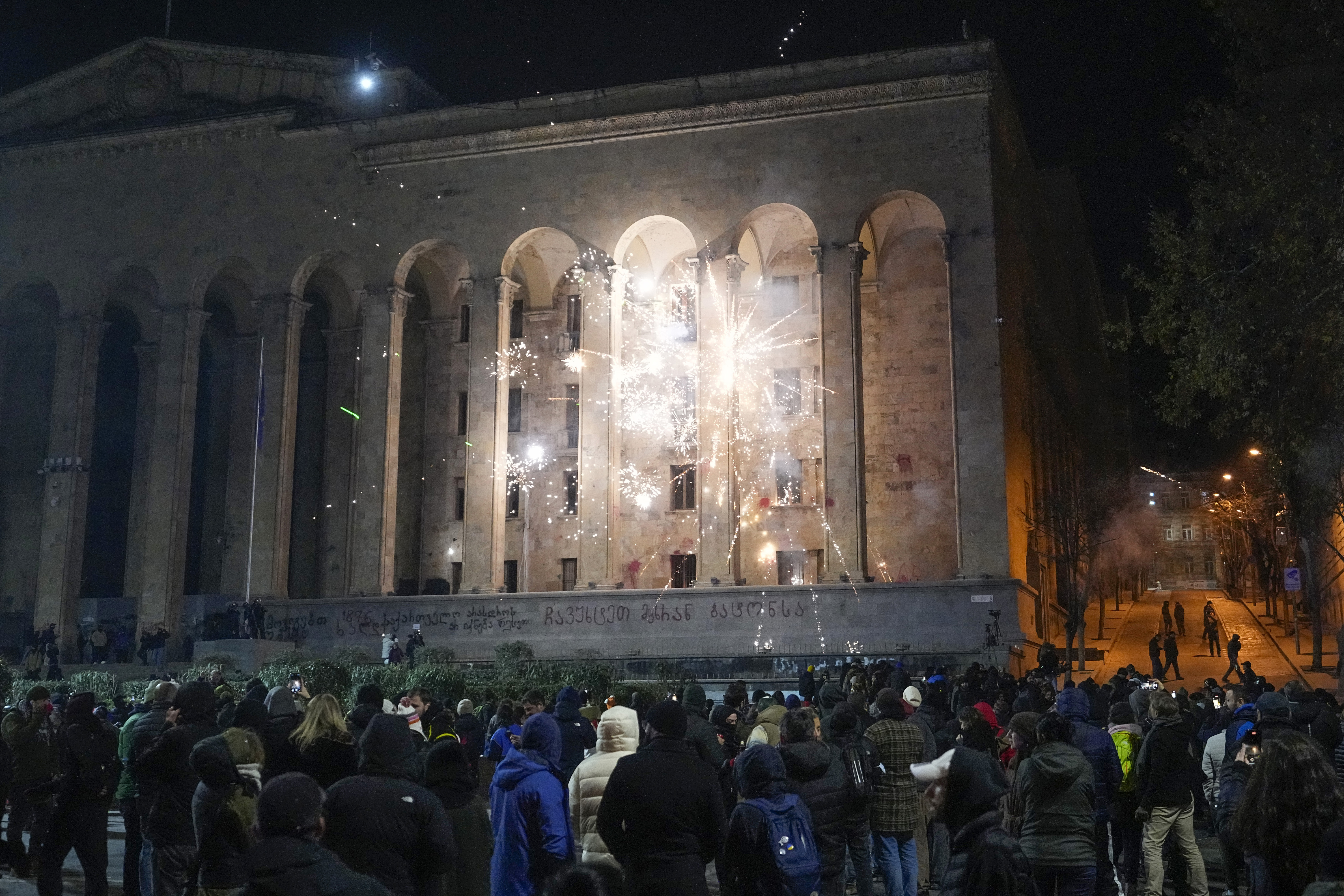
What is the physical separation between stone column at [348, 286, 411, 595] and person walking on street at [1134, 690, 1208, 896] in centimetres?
2478

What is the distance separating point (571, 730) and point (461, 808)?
12.3 feet

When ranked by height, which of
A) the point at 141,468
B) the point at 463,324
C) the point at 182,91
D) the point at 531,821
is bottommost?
the point at 531,821

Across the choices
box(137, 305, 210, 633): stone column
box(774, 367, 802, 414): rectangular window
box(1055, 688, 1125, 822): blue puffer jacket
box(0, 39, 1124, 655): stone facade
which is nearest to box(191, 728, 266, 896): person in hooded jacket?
box(1055, 688, 1125, 822): blue puffer jacket

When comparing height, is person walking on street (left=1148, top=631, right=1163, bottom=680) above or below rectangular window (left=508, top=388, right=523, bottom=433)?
below

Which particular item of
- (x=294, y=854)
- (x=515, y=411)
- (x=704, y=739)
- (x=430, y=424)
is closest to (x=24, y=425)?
(x=430, y=424)

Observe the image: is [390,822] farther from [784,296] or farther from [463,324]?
[463,324]

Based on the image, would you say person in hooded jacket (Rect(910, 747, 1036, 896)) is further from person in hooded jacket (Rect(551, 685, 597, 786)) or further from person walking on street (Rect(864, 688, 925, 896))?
person in hooded jacket (Rect(551, 685, 597, 786))

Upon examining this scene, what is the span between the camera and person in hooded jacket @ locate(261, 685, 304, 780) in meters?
6.18

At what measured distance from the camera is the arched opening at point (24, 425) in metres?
36.7

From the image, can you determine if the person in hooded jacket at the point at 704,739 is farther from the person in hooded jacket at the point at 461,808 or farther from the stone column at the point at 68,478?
the stone column at the point at 68,478

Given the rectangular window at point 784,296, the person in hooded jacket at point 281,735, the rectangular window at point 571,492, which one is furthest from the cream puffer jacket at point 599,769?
the rectangular window at point 571,492

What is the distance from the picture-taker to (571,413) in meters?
34.5

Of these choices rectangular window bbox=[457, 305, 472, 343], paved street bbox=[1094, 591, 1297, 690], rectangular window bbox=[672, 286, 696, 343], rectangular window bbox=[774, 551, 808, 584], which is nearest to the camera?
paved street bbox=[1094, 591, 1297, 690]

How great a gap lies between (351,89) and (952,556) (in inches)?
794
